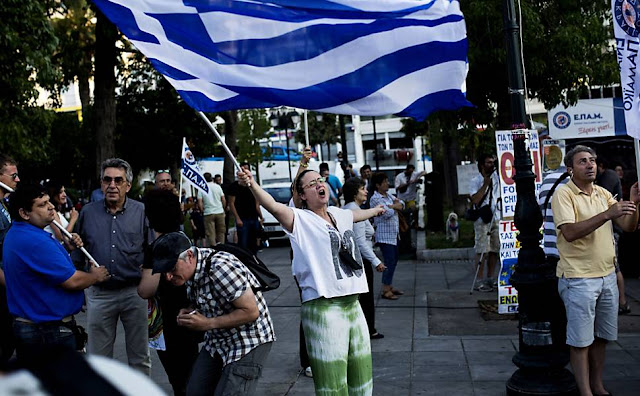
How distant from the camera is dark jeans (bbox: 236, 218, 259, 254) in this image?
575 inches

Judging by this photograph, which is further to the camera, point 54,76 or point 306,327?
point 54,76

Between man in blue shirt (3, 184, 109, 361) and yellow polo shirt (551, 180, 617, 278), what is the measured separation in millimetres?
3419

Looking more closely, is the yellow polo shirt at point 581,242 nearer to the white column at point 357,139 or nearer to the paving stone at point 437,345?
the paving stone at point 437,345

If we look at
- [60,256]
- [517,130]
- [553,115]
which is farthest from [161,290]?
[553,115]

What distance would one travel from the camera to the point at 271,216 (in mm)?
21062

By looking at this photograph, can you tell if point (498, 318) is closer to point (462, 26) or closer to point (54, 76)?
point (462, 26)

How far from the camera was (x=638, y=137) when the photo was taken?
19.3 feet

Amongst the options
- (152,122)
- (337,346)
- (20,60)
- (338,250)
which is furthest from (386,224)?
(152,122)

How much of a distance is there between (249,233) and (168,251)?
1029cm

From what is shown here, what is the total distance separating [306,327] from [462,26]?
2.98m

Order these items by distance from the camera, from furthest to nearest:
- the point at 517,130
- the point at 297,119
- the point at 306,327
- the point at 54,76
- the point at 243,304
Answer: the point at 297,119 → the point at 54,76 → the point at 517,130 → the point at 306,327 → the point at 243,304

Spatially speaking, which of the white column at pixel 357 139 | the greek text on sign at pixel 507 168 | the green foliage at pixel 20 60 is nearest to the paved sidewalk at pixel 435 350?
the greek text on sign at pixel 507 168

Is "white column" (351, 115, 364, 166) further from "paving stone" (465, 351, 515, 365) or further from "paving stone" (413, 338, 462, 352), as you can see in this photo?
"paving stone" (465, 351, 515, 365)

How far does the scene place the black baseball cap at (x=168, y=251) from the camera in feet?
14.3
